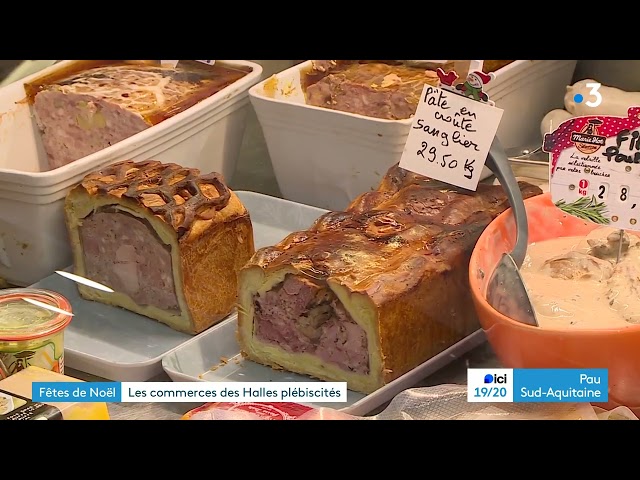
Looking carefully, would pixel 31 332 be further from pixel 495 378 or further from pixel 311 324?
pixel 495 378

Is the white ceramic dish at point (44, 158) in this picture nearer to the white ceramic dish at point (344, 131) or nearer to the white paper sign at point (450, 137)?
the white ceramic dish at point (344, 131)

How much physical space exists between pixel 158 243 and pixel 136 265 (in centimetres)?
5

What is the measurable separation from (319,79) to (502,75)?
365 millimetres

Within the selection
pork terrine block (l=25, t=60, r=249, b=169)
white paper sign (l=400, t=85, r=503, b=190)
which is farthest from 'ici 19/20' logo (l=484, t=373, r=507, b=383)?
pork terrine block (l=25, t=60, r=249, b=169)

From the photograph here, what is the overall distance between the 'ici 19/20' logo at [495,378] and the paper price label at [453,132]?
342mm

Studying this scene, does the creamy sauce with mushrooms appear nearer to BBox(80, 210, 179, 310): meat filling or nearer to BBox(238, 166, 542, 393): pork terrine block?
BBox(238, 166, 542, 393): pork terrine block

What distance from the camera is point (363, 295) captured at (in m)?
1.57

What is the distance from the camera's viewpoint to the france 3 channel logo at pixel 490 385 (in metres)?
1.55

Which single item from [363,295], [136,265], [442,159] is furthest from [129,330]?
[442,159]

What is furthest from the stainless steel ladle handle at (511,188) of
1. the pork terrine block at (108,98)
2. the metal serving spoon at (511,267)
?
the pork terrine block at (108,98)

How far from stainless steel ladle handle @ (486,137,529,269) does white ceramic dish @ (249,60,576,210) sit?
2 centimetres
